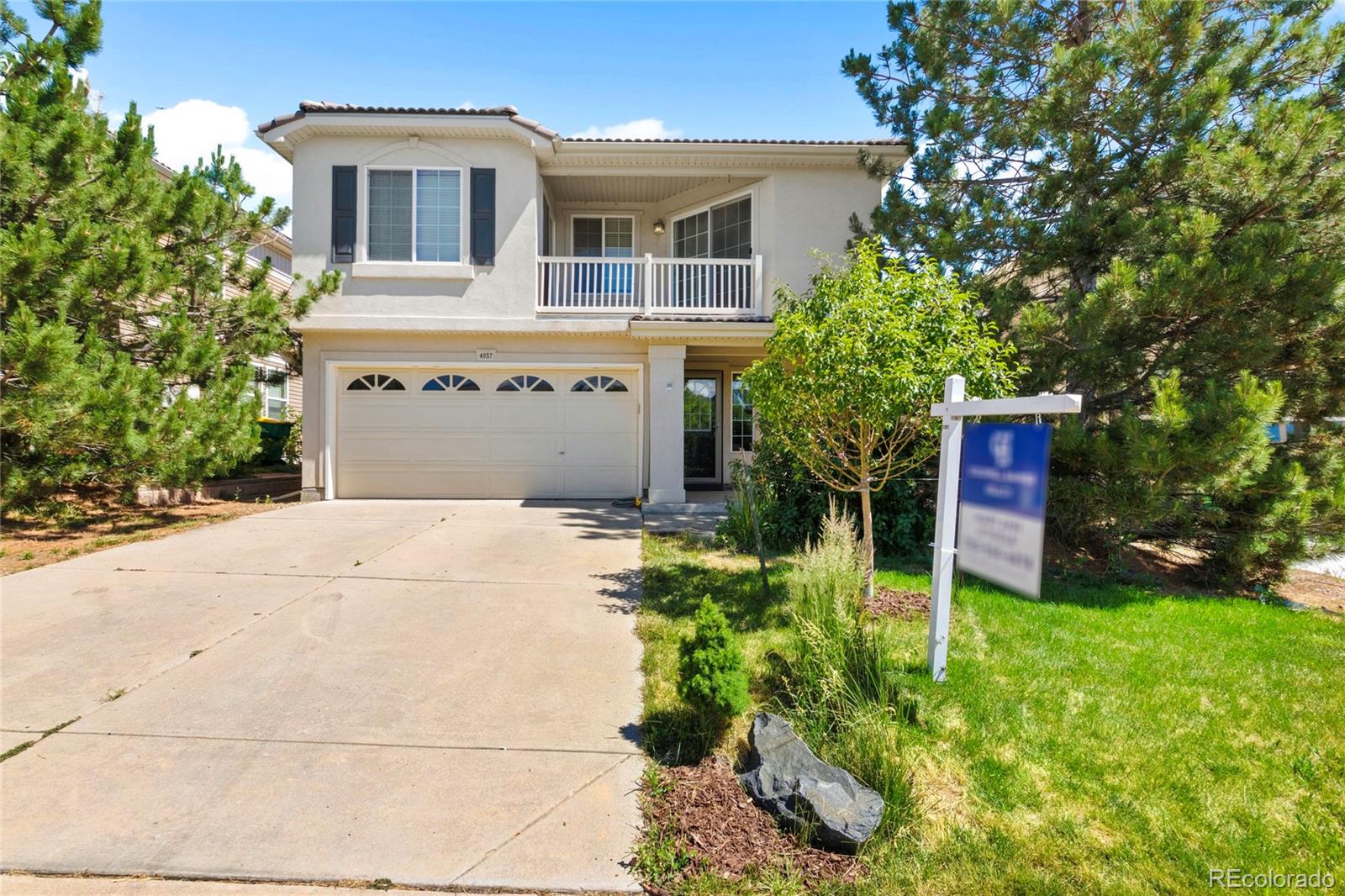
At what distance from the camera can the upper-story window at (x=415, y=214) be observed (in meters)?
11.9

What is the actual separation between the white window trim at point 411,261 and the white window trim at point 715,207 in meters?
4.34

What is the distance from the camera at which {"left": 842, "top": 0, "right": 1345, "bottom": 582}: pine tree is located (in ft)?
21.9

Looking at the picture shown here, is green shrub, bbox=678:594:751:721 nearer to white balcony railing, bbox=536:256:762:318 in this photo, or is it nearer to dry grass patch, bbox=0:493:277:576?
dry grass patch, bbox=0:493:277:576

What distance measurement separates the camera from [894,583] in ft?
22.3

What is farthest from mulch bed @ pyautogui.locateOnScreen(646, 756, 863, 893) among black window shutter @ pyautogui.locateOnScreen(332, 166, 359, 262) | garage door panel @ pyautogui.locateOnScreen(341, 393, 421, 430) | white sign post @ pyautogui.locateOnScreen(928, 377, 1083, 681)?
black window shutter @ pyautogui.locateOnScreen(332, 166, 359, 262)

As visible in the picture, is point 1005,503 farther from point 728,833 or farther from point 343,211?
point 343,211

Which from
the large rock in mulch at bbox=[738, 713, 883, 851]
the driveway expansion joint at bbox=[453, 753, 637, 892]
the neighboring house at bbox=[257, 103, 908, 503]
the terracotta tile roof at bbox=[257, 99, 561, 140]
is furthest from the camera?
the neighboring house at bbox=[257, 103, 908, 503]

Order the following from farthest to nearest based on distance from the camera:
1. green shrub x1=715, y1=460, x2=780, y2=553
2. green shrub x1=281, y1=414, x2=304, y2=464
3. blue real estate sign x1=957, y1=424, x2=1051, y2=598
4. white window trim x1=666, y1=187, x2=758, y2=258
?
green shrub x1=281, y1=414, x2=304, y2=464
white window trim x1=666, y1=187, x2=758, y2=258
green shrub x1=715, y1=460, x2=780, y2=553
blue real estate sign x1=957, y1=424, x2=1051, y2=598

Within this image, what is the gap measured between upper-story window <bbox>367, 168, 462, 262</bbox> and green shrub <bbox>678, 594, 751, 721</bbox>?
1003 centimetres

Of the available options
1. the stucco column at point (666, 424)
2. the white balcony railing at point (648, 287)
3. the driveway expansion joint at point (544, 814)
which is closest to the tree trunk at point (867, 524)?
the driveway expansion joint at point (544, 814)

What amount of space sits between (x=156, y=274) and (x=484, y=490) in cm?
578

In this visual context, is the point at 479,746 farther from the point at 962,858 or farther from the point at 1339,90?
the point at 1339,90

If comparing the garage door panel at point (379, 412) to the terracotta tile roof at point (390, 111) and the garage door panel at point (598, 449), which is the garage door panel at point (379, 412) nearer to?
the garage door panel at point (598, 449)

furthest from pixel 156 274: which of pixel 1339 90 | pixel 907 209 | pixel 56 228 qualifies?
pixel 1339 90
